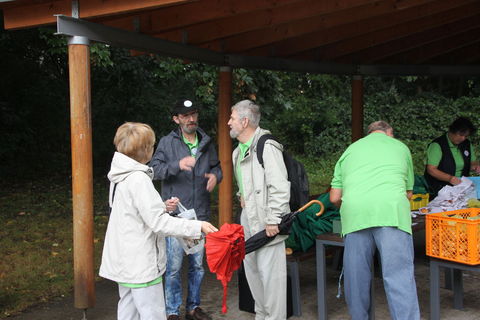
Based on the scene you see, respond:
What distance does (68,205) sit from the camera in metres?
12.7

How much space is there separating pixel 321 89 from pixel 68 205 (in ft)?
47.0

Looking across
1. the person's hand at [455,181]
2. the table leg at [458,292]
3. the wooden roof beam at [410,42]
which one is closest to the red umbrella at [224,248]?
the table leg at [458,292]

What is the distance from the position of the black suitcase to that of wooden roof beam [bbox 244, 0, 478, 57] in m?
3.32

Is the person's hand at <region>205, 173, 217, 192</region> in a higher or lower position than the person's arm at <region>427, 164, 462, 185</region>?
higher

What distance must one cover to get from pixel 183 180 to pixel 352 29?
3905 mm

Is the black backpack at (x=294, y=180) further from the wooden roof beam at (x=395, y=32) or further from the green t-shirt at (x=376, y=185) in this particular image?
the wooden roof beam at (x=395, y=32)

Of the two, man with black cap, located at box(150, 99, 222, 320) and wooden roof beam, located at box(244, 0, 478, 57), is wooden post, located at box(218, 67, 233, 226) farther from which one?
man with black cap, located at box(150, 99, 222, 320)

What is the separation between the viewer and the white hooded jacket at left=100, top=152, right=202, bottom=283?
3.44 m

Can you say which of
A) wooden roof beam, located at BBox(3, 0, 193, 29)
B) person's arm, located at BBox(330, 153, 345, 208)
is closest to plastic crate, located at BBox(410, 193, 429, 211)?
person's arm, located at BBox(330, 153, 345, 208)

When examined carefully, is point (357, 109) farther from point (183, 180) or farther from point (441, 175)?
point (183, 180)

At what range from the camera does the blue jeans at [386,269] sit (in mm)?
4234

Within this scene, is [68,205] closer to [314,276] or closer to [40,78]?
[40,78]

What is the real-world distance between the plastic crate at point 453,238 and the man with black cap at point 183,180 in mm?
1838

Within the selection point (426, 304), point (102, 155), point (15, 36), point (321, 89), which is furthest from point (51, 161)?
point (426, 304)
